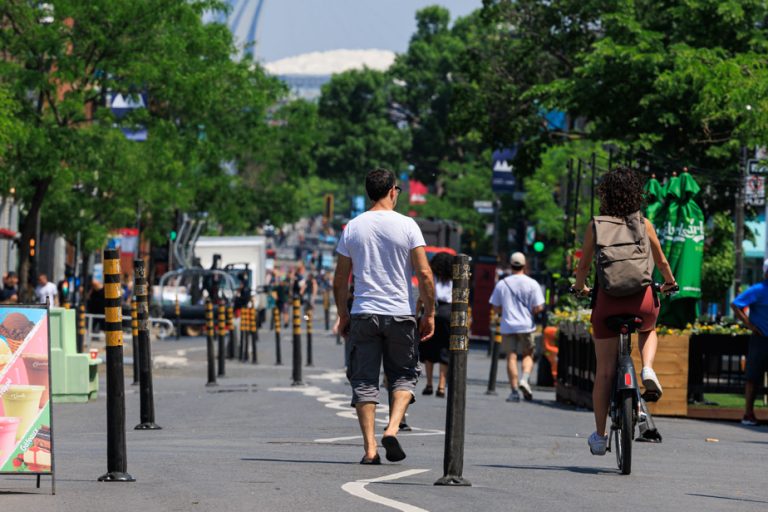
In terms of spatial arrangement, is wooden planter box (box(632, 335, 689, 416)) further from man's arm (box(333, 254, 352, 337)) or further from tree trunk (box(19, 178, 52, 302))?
tree trunk (box(19, 178, 52, 302))

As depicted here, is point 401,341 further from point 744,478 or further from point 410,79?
point 410,79

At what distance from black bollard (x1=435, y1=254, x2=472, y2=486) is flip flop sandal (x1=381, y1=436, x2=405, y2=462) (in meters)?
1.17

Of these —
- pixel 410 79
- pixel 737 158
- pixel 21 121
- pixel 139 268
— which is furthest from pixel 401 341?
pixel 410 79

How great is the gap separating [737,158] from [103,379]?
1109 cm

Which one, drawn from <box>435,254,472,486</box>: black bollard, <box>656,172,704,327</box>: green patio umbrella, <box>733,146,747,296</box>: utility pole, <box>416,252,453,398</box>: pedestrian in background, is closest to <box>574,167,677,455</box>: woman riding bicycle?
<box>435,254,472,486</box>: black bollard

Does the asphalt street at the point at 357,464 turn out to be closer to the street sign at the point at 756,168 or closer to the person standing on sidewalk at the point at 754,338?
the person standing on sidewalk at the point at 754,338

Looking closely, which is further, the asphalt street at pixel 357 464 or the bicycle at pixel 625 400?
the bicycle at pixel 625 400

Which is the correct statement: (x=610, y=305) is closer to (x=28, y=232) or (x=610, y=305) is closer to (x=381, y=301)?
(x=381, y=301)

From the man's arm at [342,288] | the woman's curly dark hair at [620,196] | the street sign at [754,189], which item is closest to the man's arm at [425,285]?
the man's arm at [342,288]

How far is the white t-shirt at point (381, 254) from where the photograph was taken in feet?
34.7

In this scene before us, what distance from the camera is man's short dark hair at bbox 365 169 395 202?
10.7 meters

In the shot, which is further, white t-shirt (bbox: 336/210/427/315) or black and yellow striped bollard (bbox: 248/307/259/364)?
black and yellow striped bollard (bbox: 248/307/259/364)

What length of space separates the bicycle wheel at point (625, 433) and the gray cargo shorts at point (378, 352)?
1285mm

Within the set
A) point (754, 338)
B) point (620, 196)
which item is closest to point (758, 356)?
point (754, 338)
